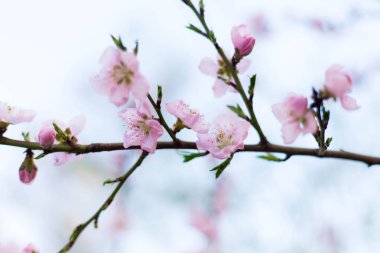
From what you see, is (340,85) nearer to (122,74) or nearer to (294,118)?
(294,118)

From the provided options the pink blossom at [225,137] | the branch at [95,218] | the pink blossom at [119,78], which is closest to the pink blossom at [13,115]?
the pink blossom at [119,78]

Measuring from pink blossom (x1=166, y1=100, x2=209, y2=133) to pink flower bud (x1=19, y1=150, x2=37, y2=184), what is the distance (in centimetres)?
51

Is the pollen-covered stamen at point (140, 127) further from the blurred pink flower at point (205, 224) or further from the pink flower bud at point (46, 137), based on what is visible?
the blurred pink flower at point (205, 224)

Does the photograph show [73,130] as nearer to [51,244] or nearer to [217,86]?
[217,86]

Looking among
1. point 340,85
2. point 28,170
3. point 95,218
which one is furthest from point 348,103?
point 28,170

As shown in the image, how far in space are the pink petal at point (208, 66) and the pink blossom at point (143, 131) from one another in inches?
13.8

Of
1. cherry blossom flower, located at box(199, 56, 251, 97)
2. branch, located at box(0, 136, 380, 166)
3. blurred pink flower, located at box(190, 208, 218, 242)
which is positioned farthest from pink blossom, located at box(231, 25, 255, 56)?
blurred pink flower, located at box(190, 208, 218, 242)

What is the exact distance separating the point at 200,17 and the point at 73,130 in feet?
2.25

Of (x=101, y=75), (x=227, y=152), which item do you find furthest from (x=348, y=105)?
(x=101, y=75)

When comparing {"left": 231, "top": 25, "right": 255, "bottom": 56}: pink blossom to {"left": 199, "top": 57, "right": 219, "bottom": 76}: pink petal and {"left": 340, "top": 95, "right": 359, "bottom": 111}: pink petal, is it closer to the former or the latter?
{"left": 199, "top": 57, "right": 219, "bottom": 76}: pink petal

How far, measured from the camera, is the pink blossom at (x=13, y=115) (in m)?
1.71

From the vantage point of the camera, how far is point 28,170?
1747 millimetres

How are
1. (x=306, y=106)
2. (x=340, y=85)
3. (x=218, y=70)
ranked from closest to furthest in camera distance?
→ (x=340, y=85) < (x=306, y=106) < (x=218, y=70)

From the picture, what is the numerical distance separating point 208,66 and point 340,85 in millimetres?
620
